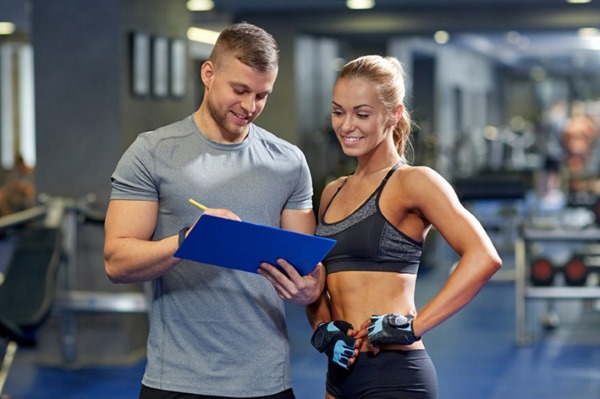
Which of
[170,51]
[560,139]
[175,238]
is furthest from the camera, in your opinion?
[560,139]

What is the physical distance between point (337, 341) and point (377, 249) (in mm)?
221

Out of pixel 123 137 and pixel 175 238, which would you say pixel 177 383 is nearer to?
pixel 175 238

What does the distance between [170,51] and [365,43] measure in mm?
7807

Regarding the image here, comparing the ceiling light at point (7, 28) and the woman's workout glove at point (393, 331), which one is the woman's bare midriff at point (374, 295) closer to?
the woman's workout glove at point (393, 331)

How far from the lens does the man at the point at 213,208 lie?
2068 mm

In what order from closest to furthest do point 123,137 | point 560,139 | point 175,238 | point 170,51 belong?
point 175,238 < point 123,137 < point 170,51 < point 560,139

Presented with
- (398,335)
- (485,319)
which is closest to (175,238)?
(398,335)

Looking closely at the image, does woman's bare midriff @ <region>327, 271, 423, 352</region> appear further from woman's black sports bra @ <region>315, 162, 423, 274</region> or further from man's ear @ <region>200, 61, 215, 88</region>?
man's ear @ <region>200, 61, 215, 88</region>

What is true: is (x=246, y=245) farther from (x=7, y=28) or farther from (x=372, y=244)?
(x=7, y=28)

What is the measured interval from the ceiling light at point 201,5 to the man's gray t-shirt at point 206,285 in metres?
7.45

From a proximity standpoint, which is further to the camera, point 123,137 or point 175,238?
point 123,137

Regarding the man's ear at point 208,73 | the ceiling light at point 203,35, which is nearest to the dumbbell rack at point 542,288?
the man's ear at point 208,73

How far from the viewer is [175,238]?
196 cm

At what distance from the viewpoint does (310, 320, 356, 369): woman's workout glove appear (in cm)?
215
